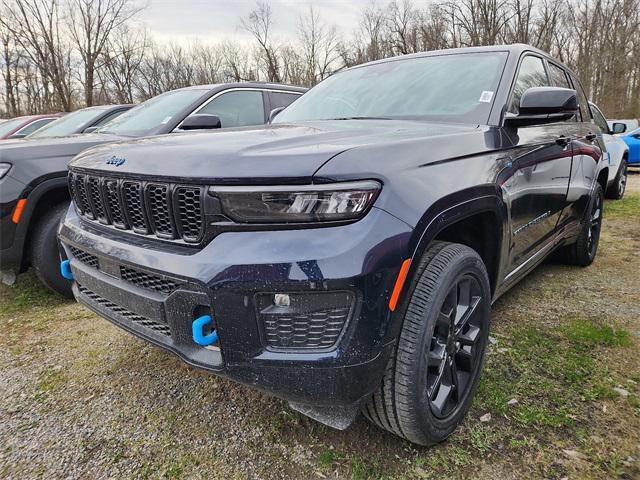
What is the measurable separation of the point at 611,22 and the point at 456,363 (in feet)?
124

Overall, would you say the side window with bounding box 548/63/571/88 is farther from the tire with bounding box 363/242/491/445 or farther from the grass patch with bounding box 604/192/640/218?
the grass patch with bounding box 604/192/640/218

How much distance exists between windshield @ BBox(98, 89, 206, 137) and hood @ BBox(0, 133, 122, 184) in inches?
31.4

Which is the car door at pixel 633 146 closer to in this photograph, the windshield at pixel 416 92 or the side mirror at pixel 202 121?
the windshield at pixel 416 92

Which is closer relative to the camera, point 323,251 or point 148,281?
point 323,251

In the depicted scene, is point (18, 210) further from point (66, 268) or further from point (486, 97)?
point (486, 97)

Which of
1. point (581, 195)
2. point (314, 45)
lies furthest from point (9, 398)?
point (314, 45)

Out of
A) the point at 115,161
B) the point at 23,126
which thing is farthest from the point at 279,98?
the point at 23,126

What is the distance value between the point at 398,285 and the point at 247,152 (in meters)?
0.67

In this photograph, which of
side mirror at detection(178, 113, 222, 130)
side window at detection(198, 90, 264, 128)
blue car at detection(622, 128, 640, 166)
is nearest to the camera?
side mirror at detection(178, 113, 222, 130)

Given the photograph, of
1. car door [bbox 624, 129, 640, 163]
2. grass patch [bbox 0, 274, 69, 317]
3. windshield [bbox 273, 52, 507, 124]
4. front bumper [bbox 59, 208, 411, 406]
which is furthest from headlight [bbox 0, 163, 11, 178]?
car door [bbox 624, 129, 640, 163]

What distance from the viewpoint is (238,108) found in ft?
15.6

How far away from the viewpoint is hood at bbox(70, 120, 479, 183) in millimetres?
1418

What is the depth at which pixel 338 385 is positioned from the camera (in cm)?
141

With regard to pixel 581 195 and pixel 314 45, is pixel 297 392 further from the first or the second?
pixel 314 45
